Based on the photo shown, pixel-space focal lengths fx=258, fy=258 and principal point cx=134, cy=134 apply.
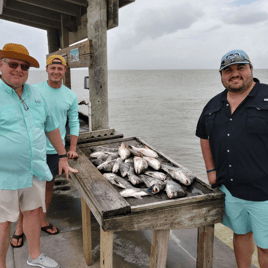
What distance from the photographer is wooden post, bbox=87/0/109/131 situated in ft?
16.2

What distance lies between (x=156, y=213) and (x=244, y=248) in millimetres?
1145

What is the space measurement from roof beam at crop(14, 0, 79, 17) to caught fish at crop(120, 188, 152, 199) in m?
6.23

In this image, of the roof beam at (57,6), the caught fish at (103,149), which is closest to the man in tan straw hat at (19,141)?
the caught fish at (103,149)

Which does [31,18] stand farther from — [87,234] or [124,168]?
[87,234]

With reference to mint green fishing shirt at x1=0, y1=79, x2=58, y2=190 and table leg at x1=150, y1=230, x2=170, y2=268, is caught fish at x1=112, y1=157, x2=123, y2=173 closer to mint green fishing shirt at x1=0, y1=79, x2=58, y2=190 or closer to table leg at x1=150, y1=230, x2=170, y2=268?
mint green fishing shirt at x1=0, y1=79, x2=58, y2=190

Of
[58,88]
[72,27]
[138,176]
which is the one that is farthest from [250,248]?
[72,27]

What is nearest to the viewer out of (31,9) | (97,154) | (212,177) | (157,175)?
(212,177)

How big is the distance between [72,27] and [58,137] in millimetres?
6163

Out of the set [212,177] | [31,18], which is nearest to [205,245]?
[212,177]

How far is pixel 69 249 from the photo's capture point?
3.70 meters

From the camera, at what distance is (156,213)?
245cm

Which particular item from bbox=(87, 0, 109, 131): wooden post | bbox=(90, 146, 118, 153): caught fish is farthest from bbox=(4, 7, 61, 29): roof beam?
bbox=(90, 146, 118, 153): caught fish

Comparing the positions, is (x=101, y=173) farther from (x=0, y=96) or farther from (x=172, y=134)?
(x=172, y=134)

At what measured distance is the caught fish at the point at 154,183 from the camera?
271 centimetres
